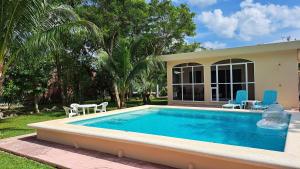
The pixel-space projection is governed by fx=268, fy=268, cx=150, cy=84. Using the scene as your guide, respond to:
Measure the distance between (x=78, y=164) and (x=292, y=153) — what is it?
439cm

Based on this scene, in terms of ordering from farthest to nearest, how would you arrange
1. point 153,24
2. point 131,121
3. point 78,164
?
point 153,24 → point 131,121 → point 78,164

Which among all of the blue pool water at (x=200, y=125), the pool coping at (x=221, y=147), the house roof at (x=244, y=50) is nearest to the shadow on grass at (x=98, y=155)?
the pool coping at (x=221, y=147)

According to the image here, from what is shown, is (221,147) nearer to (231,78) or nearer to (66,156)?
(66,156)

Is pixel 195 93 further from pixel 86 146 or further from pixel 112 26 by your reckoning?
pixel 86 146

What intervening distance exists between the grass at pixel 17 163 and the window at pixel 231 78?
13278mm

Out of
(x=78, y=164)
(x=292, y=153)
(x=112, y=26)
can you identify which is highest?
(x=112, y=26)

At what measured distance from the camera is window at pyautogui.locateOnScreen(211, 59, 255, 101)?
642 inches

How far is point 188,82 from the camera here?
1902cm

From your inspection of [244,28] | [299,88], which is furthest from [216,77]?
[244,28]

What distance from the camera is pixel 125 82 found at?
53.2 ft

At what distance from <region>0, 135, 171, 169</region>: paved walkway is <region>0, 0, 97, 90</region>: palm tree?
3220 millimetres

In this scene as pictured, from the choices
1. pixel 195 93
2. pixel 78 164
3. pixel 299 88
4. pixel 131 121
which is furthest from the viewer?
pixel 195 93

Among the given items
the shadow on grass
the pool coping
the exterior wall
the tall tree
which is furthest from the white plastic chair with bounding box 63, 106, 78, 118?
the exterior wall

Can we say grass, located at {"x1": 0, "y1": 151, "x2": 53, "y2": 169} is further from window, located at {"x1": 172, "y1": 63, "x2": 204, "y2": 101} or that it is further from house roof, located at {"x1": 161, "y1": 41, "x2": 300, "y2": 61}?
window, located at {"x1": 172, "y1": 63, "x2": 204, "y2": 101}
